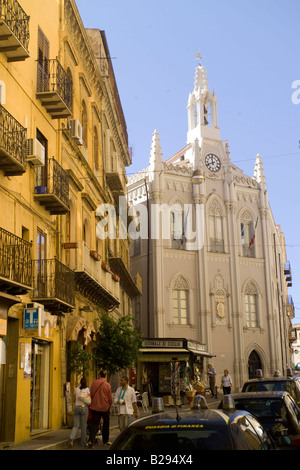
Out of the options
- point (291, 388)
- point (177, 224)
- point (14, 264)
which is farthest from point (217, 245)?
point (14, 264)

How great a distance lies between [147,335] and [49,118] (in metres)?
28.6

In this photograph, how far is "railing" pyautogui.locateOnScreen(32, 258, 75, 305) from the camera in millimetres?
16734

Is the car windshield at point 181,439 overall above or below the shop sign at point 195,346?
below

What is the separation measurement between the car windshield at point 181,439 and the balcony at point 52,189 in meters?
11.8

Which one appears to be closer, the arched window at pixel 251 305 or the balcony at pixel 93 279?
the balcony at pixel 93 279

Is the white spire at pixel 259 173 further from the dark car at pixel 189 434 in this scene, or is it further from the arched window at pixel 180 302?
the dark car at pixel 189 434

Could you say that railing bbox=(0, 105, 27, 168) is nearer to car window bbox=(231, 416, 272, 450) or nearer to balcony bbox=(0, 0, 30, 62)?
balcony bbox=(0, 0, 30, 62)

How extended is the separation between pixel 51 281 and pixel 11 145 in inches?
166

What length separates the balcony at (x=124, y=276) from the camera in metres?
31.1

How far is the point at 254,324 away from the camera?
163 ft

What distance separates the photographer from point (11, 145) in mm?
14438

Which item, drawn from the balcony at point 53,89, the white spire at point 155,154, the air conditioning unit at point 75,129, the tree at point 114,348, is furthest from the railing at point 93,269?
the white spire at point 155,154
